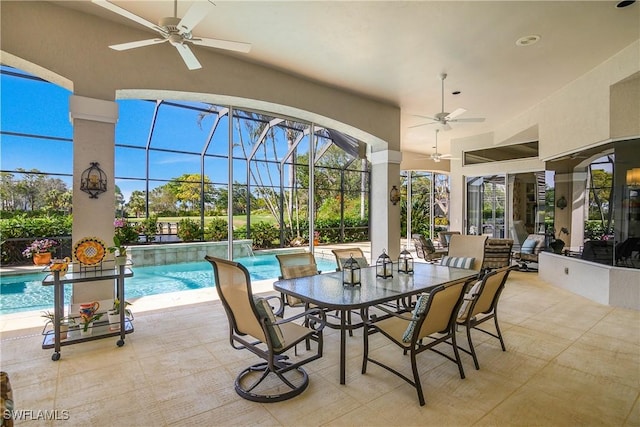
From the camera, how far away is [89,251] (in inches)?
133

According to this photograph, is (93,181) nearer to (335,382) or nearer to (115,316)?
(115,316)

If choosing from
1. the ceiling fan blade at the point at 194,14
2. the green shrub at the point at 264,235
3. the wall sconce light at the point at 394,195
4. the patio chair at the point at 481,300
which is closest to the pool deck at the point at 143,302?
the green shrub at the point at 264,235

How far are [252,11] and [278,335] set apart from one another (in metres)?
3.35

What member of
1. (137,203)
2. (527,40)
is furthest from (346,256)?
(137,203)

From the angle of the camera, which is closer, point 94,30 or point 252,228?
point 94,30

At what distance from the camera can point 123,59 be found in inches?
157

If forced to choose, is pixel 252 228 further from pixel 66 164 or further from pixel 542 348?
pixel 542 348

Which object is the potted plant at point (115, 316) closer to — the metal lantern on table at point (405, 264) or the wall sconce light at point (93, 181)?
the wall sconce light at point (93, 181)

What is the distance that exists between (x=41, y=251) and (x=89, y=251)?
4401mm

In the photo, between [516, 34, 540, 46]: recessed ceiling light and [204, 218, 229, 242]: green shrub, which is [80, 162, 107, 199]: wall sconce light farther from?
[516, 34, 540, 46]: recessed ceiling light

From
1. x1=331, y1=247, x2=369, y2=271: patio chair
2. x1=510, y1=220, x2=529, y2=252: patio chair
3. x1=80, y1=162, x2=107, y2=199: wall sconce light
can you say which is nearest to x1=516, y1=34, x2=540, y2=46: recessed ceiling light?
x1=331, y1=247, x2=369, y2=271: patio chair

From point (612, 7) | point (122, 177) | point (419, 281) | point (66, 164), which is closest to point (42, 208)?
point (66, 164)

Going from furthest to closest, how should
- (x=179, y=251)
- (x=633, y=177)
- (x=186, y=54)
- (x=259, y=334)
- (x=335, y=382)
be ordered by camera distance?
(x=179, y=251)
(x=633, y=177)
(x=186, y=54)
(x=335, y=382)
(x=259, y=334)

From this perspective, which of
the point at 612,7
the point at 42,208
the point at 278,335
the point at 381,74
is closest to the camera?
the point at 278,335
